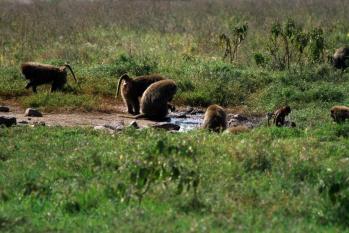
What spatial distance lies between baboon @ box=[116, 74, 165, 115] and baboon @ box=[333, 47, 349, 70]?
5.35m

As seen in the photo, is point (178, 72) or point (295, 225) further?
point (178, 72)

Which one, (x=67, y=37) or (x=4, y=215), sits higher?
(x=67, y=37)

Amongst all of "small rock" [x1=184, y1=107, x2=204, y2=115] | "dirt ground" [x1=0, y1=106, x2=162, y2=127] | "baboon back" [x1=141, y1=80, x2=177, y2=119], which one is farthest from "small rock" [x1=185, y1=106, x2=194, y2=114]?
"dirt ground" [x1=0, y1=106, x2=162, y2=127]

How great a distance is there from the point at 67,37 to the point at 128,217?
15702mm

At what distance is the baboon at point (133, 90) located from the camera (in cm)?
1598

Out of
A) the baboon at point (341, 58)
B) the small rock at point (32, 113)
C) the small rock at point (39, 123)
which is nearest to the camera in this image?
the small rock at point (39, 123)

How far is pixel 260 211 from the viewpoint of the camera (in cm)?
807

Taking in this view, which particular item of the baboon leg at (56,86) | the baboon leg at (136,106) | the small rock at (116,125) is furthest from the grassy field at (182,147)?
the small rock at (116,125)

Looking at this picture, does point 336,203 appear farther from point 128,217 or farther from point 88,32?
point 88,32

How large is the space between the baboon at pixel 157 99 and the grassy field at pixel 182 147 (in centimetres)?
108

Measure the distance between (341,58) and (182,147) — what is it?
1196cm

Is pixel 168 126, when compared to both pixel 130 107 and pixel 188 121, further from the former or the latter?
pixel 130 107

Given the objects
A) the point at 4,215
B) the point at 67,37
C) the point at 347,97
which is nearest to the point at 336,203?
the point at 4,215

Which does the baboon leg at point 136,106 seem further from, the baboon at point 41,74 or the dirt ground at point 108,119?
the baboon at point 41,74
